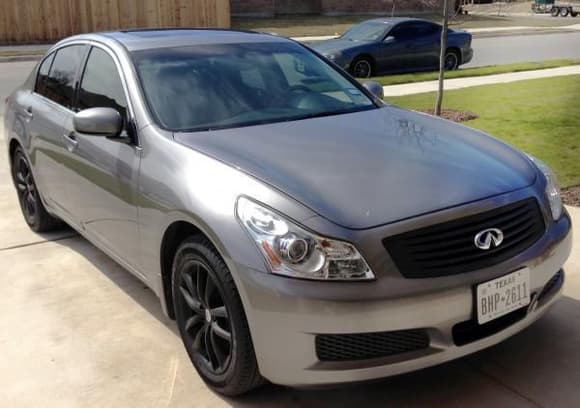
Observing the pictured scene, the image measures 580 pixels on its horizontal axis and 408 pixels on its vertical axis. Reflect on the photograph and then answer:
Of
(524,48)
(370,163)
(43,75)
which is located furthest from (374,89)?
(524,48)

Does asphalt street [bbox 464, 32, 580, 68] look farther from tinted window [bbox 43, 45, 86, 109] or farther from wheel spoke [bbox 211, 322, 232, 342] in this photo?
wheel spoke [bbox 211, 322, 232, 342]

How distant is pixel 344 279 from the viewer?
277cm

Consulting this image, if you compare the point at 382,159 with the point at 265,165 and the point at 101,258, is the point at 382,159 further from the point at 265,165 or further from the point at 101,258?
the point at 101,258

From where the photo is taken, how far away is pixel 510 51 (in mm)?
22656

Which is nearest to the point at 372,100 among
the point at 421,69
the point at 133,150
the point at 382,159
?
the point at 382,159

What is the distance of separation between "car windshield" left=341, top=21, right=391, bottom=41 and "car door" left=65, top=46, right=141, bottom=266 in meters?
11.8

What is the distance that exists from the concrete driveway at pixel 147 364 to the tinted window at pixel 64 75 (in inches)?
49.1

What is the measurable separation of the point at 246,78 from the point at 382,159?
1222 millimetres

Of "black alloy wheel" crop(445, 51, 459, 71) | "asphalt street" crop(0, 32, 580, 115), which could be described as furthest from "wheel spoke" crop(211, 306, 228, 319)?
"black alloy wheel" crop(445, 51, 459, 71)

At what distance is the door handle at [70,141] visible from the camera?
4.44 metres

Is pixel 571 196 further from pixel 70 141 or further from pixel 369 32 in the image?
pixel 369 32

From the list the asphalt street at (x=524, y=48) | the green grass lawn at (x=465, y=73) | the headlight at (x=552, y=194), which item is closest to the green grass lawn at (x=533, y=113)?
the green grass lawn at (x=465, y=73)

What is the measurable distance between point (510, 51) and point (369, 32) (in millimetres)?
8442

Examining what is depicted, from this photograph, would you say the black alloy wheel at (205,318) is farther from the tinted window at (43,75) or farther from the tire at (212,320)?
the tinted window at (43,75)
